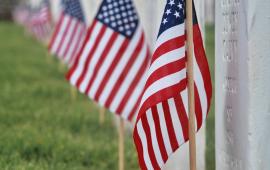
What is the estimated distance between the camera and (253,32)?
410 cm

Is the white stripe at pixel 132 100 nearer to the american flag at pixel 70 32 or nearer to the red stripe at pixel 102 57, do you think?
the red stripe at pixel 102 57

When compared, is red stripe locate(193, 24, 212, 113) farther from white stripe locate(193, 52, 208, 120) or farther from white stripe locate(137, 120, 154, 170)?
white stripe locate(137, 120, 154, 170)

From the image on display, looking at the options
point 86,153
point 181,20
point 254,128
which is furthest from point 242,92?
point 86,153

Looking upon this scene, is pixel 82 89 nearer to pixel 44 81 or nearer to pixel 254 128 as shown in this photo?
pixel 254 128

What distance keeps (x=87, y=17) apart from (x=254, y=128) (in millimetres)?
6241

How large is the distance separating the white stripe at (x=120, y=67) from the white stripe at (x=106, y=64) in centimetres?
8

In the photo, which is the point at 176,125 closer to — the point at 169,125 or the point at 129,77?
the point at 169,125

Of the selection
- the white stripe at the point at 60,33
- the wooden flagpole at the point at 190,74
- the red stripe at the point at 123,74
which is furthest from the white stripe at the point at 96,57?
the white stripe at the point at 60,33

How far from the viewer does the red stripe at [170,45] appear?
428cm

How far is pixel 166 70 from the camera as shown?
4.27 meters

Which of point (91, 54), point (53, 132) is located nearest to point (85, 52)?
point (91, 54)

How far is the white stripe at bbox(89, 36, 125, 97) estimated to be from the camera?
625 cm

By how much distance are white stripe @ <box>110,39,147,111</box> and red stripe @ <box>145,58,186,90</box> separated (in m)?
2.18

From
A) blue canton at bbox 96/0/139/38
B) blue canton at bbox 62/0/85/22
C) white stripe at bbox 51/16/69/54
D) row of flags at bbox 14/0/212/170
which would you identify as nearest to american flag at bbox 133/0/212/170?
row of flags at bbox 14/0/212/170
